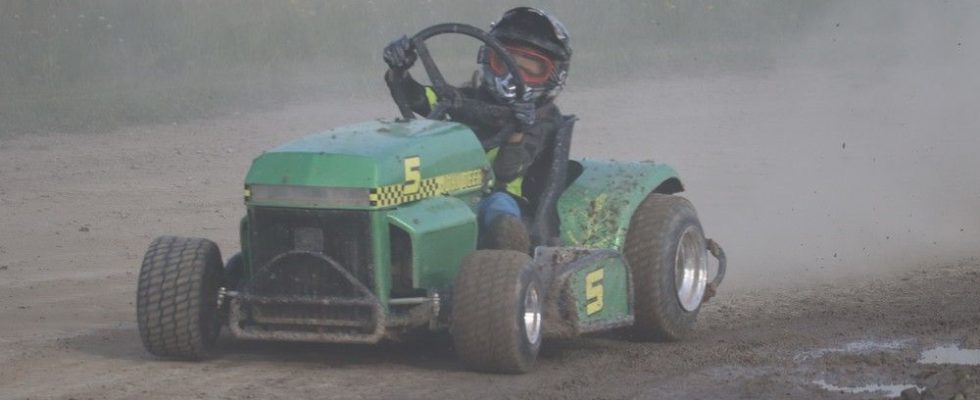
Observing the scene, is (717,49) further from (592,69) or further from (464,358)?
(464,358)

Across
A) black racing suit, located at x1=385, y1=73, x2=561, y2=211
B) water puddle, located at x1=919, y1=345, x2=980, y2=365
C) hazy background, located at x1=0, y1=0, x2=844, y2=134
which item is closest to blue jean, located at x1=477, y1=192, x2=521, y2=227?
black racing suit, located at x1=385, y1=73, x2=561, y2=211

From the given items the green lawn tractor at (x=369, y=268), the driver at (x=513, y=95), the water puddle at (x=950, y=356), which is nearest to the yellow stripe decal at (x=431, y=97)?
the driver at (x=513, y=95)

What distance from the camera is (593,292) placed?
966 centimetres

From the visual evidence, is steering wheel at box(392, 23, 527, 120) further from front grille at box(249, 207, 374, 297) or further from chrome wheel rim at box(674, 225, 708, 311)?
chrome wheel rim at box(674, 225, 708, 311)

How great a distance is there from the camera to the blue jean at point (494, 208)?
9.83 meters

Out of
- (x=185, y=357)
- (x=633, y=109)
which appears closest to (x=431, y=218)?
(x=185, y=357)

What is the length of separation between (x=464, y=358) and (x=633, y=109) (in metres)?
14.0

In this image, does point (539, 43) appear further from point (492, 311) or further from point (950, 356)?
point (950, 356)

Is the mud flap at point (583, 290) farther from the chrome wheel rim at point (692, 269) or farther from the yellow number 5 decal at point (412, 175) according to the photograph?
the chrome wheel rim at point (692, 269)

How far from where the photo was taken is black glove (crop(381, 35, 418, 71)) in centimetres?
1027

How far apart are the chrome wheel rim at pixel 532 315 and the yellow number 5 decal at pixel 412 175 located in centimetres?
74

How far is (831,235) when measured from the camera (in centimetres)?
1509

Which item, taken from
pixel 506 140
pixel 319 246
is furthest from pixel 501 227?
pixel 319 246

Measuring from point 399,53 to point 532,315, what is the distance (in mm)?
1805
